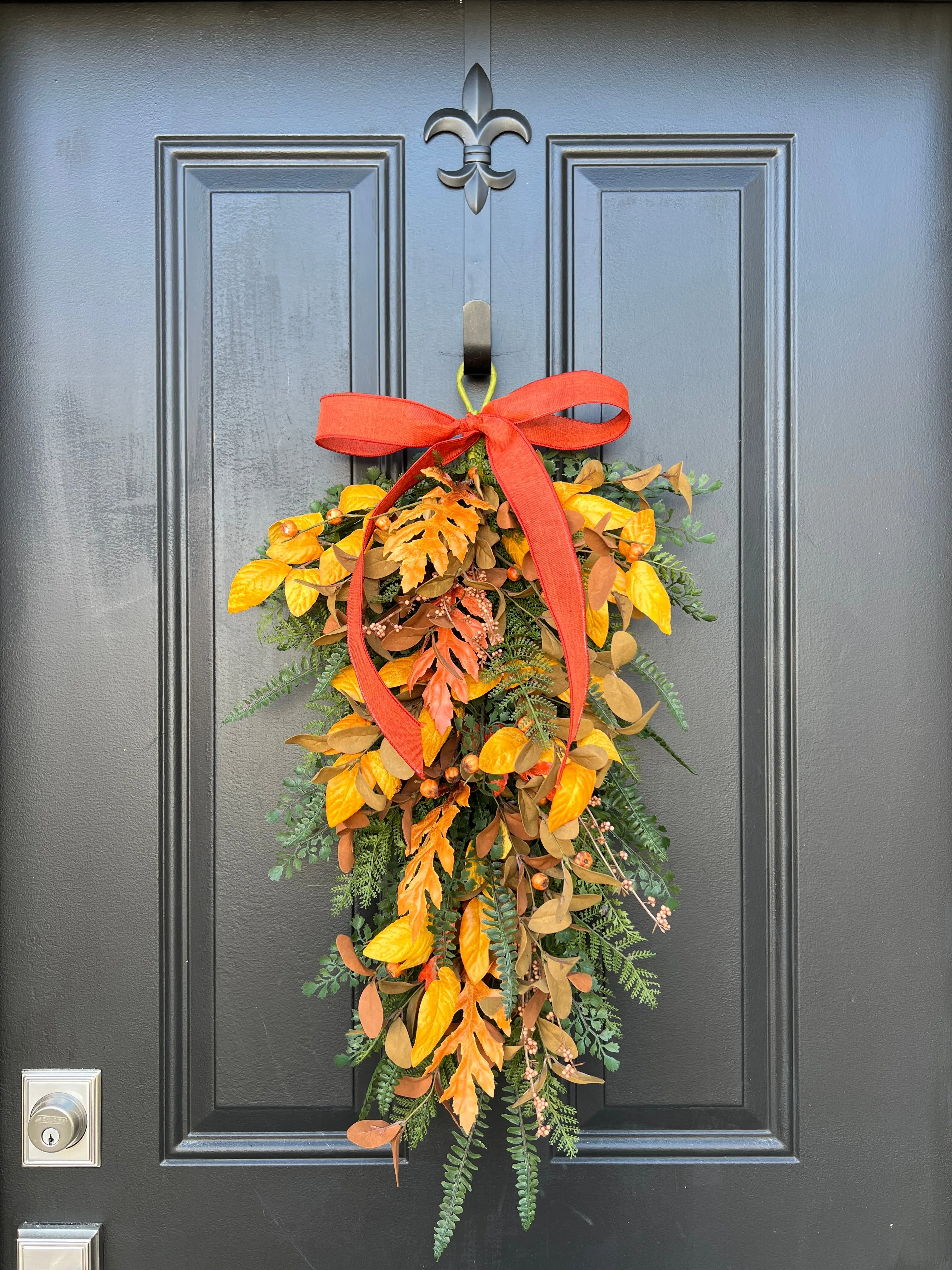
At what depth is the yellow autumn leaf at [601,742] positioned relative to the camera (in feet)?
2.10

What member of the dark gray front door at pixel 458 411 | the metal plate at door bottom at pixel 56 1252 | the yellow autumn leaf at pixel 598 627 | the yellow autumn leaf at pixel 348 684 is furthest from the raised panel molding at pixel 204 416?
the yellow autumn leaf at pixel 598 627

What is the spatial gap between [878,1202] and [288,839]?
2.24 feet

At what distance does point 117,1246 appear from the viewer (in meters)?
0.82

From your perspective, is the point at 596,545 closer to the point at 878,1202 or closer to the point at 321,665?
the point at 321,665

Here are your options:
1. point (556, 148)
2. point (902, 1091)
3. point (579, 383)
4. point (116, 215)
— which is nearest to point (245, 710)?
point (579, 383)

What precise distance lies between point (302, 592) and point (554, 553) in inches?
8.4

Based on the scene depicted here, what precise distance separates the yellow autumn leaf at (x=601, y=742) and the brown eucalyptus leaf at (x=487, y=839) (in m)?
0.10

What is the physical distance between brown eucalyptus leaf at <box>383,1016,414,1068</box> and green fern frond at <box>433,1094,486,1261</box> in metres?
0.07

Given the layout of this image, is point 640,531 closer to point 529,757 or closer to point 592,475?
point 592,475

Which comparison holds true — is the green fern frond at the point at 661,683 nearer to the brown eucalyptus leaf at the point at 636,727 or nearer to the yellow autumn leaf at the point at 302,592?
the brown eucalyptus leaf at the point at 636,727

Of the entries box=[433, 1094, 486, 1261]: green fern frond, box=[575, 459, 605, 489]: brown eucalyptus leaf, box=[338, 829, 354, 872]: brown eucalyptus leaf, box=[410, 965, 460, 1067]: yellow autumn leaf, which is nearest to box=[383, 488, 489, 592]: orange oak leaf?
box=[575, 459, 605, 489]: brown eucalyptus leaf

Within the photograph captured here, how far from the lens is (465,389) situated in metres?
0.83

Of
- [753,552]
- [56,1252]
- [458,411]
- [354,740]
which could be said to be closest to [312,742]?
[354,740]

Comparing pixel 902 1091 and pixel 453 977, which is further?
pixel 902 1091
